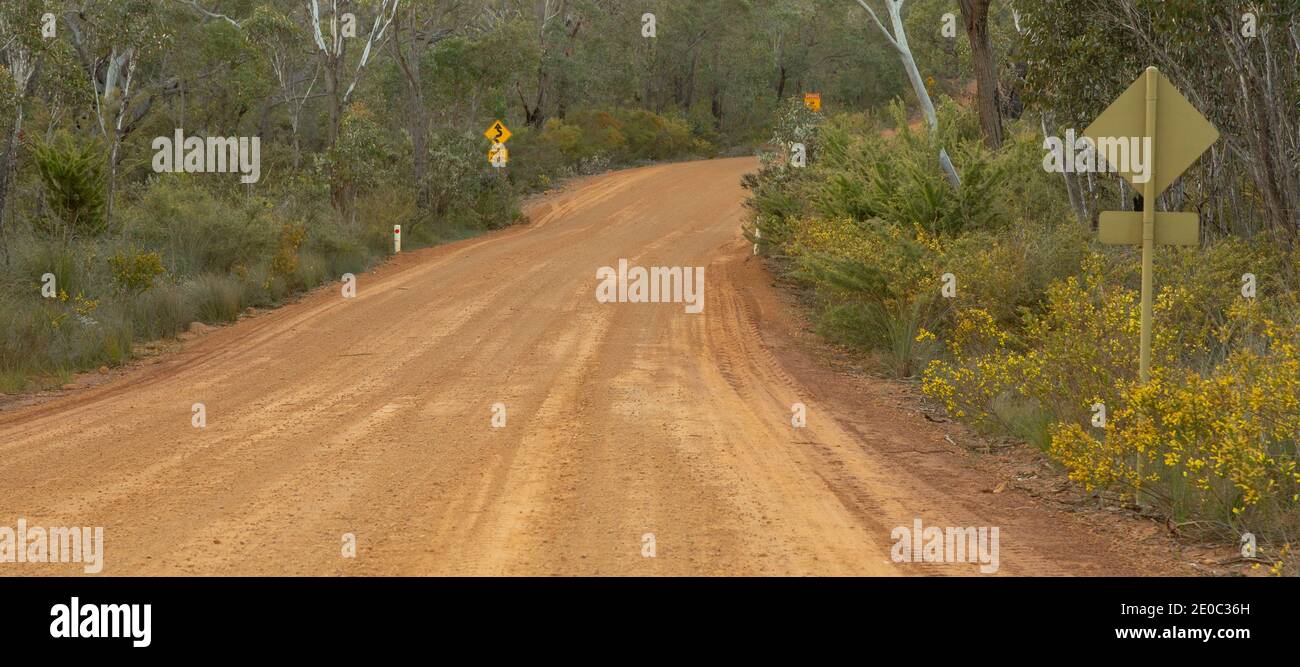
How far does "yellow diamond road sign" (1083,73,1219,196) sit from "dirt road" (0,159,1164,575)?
2.50 meters

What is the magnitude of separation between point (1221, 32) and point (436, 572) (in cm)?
1254

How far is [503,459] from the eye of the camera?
29.5ft

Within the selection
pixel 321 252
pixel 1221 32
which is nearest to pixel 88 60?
pixel 321 252

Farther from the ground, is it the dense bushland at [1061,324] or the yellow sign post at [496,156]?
the yellow sign post at [496,156]

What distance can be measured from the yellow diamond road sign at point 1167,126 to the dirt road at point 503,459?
250cm

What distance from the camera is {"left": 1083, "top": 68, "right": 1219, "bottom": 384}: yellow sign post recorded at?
7.79 metres

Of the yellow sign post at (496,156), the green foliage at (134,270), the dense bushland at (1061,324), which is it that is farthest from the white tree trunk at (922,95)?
the yellow sign post at (496,156)

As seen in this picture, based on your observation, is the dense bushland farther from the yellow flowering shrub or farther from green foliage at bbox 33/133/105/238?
green foliage at bbox 33/133/105/238

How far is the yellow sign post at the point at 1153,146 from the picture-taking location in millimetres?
7793

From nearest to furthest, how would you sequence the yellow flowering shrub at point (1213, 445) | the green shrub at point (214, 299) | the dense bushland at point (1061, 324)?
the yellow flowering shrub at point (1213, 445)
the dense bushland at point (1061, 324)
the green shrub at point (214, 299)

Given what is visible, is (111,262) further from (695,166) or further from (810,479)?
(695,166)

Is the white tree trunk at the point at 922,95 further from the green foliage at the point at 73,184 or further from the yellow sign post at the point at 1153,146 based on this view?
the green foliage at the point at 73,184

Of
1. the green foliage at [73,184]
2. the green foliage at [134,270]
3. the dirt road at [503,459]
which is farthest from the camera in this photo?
the green foliage at [73,184]

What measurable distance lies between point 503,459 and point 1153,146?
5201 millimetres
